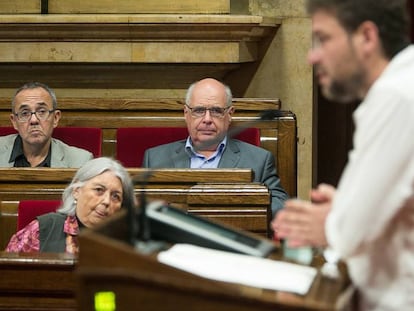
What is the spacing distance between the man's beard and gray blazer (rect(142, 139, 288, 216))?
210cm

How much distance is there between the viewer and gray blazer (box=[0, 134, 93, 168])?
394 centimetres

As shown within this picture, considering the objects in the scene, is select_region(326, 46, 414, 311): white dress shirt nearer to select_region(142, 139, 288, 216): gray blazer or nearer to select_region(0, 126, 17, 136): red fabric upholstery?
select_region(142, 139, 288, 216): gray blazer

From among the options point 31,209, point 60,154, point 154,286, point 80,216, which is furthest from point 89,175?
point 154,286

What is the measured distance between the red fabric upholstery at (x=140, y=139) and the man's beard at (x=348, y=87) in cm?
243

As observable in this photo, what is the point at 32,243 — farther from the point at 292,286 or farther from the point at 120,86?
the point at 120,86

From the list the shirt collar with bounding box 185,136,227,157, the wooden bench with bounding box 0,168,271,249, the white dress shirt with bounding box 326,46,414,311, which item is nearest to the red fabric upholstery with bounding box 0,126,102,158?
the shirt collar with bounding box 185,136,227,157

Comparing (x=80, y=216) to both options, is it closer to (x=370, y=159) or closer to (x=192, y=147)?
(x=192, y=147)

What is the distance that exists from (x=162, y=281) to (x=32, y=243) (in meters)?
1.53

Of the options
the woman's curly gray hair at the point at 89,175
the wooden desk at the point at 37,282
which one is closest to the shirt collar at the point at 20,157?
the woman's curly gray hair at the point at 89,175

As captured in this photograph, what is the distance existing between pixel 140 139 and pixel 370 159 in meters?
2.67

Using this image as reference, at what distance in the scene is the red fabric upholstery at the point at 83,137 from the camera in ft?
13.8

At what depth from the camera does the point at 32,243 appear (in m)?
3.00

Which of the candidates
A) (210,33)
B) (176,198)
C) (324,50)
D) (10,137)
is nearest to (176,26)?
(210,33)

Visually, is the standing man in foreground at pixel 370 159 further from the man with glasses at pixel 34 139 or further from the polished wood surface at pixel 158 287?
the man with glasses at pixel 34 139
